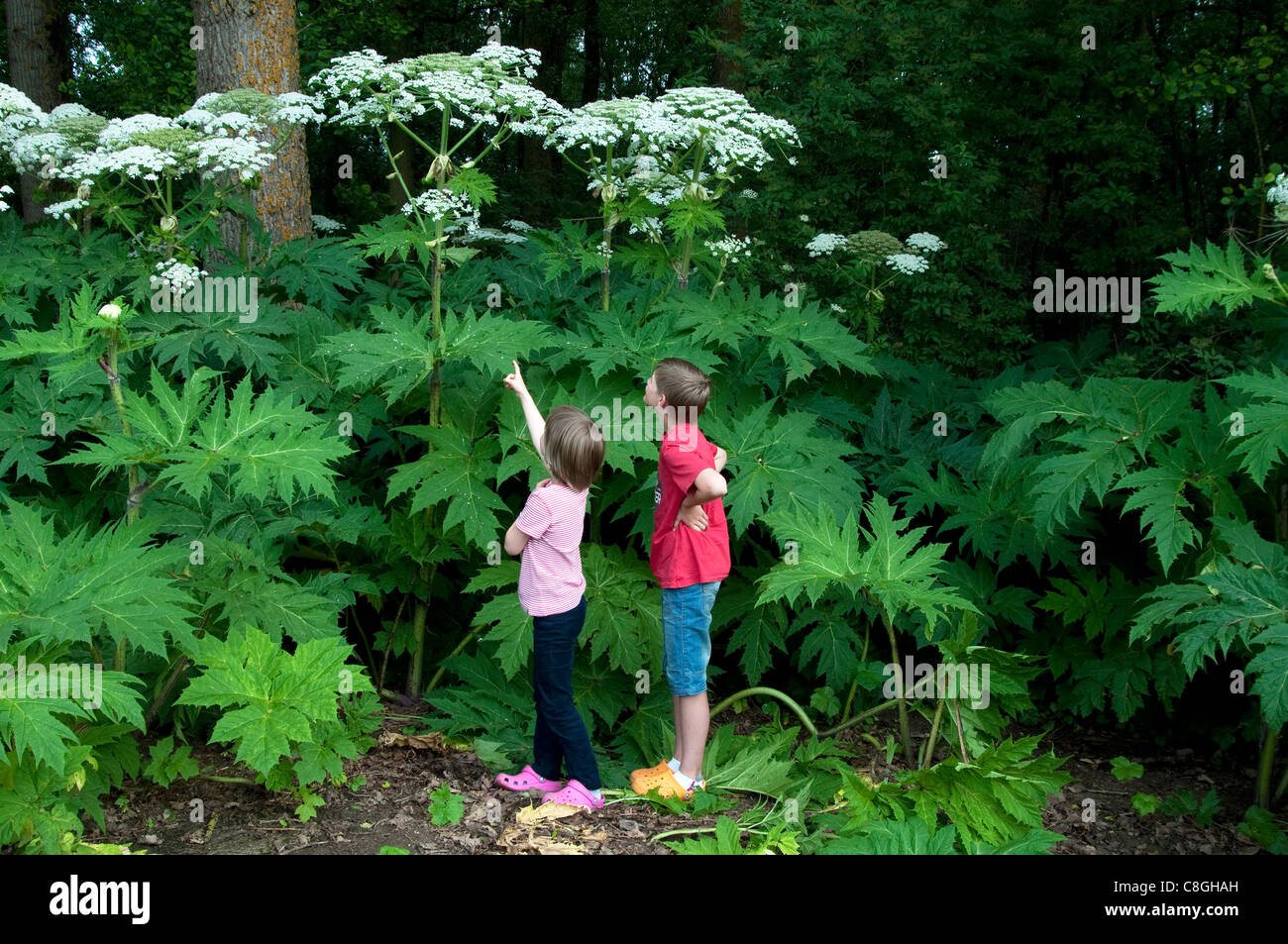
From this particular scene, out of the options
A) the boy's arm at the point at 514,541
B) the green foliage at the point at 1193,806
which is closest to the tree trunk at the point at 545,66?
the boy's arm at the point at 514,541

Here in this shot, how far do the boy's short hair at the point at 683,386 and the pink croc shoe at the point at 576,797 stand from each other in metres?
1.53

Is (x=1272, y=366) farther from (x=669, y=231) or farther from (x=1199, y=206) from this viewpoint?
(x=1199, y=206)

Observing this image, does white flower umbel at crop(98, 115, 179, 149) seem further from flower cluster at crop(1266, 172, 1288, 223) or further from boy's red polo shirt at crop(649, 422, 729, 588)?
flower cluster at crop(1266, 172, 1288, 223)

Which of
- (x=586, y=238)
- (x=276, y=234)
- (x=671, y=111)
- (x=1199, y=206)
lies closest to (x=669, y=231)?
(x=586, y=238)

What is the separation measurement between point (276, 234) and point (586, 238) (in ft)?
7.34

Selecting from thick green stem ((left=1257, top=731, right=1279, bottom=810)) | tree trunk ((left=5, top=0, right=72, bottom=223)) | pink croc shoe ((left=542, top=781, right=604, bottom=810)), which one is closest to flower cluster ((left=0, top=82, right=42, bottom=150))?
tree trunk ((left=5, top=0, right=72, bottom=223))

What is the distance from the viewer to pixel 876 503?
4426mm

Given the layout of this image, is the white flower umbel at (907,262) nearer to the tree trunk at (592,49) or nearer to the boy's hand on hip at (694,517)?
the boy's hand on hip at (694,517)

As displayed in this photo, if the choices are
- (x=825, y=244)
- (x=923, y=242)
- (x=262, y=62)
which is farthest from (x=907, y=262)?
(x=262, y=62)

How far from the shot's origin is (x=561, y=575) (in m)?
4.01

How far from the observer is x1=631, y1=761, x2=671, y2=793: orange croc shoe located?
166 inches

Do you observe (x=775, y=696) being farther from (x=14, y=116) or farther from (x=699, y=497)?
(x=14, y=116)

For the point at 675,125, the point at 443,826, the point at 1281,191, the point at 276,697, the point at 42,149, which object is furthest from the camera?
the point at 42,149

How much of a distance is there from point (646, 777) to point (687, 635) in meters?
0.58
